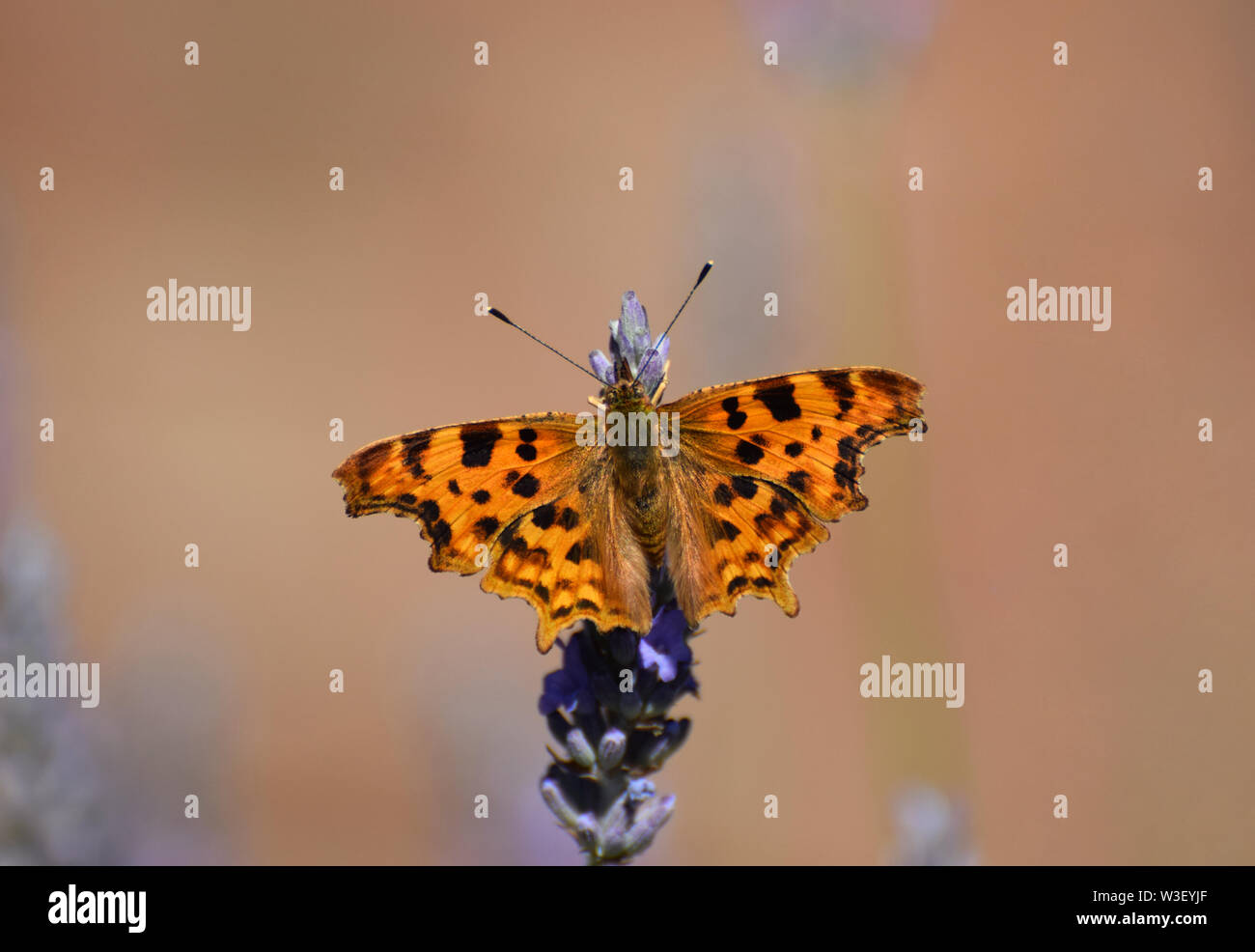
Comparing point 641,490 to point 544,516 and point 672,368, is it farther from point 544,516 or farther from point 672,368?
point 672,368

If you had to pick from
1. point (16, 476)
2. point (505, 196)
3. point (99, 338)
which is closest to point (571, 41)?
point (505, 196)
